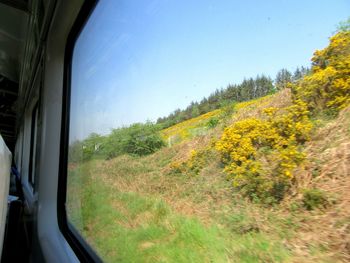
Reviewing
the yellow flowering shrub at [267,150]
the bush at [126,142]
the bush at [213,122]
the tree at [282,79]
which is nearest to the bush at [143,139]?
the bush at [126,142]

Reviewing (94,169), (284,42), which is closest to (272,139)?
(284,42)

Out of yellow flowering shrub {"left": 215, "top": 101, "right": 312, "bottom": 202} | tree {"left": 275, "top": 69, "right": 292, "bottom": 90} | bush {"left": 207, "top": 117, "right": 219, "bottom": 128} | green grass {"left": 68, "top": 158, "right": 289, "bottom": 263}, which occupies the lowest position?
green grass {"left": 68, "top": 158, "right": 289, "bottom": 263}

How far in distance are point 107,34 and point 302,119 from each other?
4.08 feet

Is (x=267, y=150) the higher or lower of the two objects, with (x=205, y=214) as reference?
higher

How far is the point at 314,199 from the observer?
25.8 inches

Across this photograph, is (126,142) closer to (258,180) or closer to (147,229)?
(147,229)

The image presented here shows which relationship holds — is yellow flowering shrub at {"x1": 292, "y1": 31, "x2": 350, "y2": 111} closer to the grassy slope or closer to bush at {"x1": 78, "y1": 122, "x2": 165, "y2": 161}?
the grassy slope

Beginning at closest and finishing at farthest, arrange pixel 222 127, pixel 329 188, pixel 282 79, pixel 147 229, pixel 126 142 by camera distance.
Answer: pixel 329 188, pixel 282 79, pixel 222 127, pixel 147 229, pixel 126 142

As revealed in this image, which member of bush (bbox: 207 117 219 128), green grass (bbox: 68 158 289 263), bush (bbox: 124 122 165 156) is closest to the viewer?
green grass (bbox: 68 158 289 263)

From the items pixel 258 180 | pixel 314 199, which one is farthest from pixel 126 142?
pixel 314 199

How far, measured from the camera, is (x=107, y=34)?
5.59 feet

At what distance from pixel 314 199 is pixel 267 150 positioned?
17 cm

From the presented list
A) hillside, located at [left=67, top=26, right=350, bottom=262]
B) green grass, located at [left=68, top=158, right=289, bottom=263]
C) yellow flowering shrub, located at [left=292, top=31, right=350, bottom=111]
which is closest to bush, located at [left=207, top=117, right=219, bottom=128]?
hillside, located at [left=67, top=26, right=350, bottom=262]

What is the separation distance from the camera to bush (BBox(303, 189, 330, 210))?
64 centimetres
